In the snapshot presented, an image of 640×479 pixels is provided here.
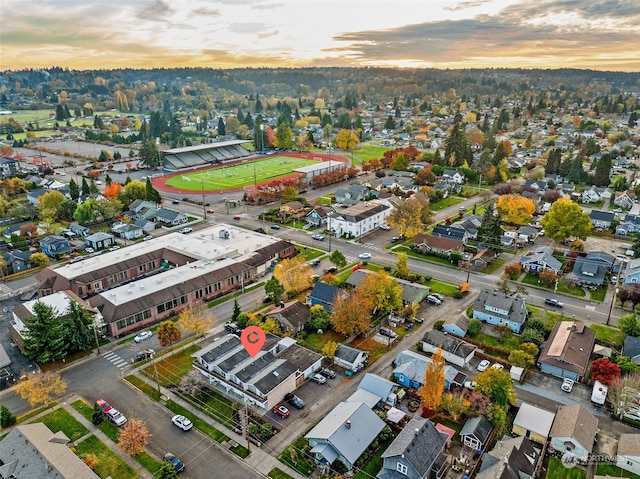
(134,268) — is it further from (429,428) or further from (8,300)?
(429,428)

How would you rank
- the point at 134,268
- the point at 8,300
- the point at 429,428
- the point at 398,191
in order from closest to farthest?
the point at 429,428
the point at 8,300
the point at 134,268
the point at 398,191

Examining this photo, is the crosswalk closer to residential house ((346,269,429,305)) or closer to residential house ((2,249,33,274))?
residential house ((346,269,429,305))

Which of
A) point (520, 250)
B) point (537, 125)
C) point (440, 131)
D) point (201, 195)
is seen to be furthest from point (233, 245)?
point (537, 125)

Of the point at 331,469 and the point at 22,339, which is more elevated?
the point at 22,339

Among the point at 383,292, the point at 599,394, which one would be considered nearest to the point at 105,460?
the point at 383,292

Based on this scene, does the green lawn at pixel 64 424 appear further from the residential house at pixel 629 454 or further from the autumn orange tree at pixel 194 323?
the residential house at pixel 629 454

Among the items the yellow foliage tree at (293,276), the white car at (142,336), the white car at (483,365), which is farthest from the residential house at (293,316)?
the white car at (483,365)

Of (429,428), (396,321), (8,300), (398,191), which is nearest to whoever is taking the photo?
(429,428)

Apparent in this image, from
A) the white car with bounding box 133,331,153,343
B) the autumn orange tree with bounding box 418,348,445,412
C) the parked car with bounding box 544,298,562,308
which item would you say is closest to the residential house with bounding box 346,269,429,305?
the parked car with bounding box 544,298,562,308
